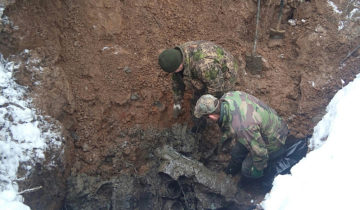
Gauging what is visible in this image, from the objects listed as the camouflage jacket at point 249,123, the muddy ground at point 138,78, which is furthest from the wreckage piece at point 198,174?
the camouflage jacket at point 249,123

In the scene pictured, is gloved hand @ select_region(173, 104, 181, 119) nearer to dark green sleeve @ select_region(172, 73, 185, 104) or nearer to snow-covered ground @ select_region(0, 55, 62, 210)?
dark green sleeve @ select_region(172, 73, 185, 104)

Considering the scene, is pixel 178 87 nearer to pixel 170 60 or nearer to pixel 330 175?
pixel 170 60

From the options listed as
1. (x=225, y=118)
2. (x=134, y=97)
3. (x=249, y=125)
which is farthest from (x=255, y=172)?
(x=134, y=97)

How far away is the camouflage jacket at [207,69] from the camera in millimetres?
3352

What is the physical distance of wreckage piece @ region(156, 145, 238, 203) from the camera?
11.1 ft

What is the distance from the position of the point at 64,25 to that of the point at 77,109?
3.60 ft

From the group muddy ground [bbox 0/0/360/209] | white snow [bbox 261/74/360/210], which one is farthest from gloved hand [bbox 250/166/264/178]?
white snow [bbox 261/74/360/210]

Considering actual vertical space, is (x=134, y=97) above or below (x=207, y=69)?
below

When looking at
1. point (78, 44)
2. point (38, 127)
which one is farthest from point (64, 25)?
point (38, 127)

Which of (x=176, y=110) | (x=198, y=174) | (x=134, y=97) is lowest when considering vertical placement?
(x=198, y=174)

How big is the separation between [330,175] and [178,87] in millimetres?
2082

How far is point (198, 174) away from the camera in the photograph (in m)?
3.41

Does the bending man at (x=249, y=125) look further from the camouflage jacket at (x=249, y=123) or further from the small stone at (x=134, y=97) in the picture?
the small stone at (x=134, y=97)

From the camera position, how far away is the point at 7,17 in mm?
3195
